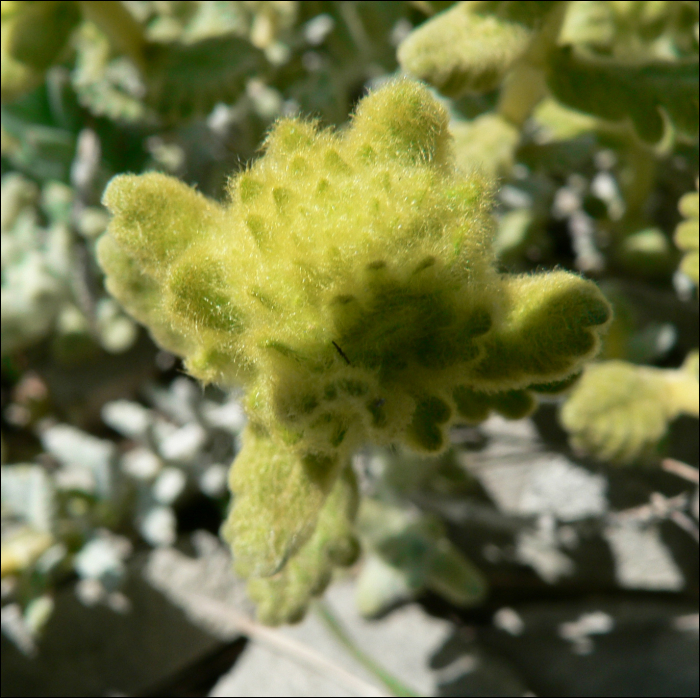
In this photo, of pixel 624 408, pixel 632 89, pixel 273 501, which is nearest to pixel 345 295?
pixel 273 501

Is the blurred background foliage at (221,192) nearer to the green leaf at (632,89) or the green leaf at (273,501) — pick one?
the green leaf at (632,89)

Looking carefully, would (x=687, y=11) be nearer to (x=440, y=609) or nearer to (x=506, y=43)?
(x=506, y=43)

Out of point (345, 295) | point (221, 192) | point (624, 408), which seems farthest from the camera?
point (221, 192)

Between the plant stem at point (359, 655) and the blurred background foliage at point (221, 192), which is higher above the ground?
the blurred background foliage at point (221, 192)

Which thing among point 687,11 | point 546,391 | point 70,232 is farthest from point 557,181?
point 70,232

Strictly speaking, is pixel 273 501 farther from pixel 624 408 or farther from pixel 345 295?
pixel 624 408

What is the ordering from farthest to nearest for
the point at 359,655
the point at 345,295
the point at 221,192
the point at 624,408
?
the point at 221,192
the point at 359,655
the point at 624,408
the point at 345,295

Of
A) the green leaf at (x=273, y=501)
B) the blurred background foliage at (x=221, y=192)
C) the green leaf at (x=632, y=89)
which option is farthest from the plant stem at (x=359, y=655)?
the green leaf at (x=632, y=89)
